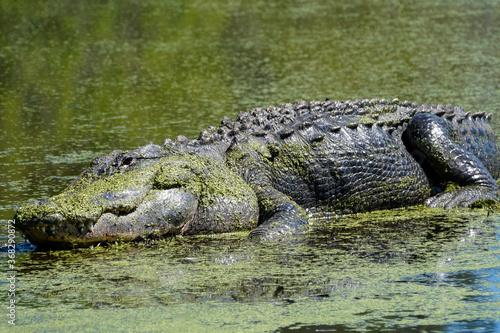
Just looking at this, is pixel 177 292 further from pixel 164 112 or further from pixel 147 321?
pixel 164 112

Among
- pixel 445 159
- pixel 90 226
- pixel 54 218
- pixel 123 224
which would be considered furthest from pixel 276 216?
pixel 445 159

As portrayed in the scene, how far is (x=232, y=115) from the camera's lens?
877 centimetres

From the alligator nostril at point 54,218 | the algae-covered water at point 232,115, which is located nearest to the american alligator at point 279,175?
the alligator nostril at point 54,218

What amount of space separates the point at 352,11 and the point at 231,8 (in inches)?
140

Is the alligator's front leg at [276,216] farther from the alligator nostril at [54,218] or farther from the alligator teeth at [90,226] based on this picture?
the alligator nostril at [54,218]

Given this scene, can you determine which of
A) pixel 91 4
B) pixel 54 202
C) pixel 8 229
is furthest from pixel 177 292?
pixel 91 4

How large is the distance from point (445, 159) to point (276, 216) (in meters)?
1.78

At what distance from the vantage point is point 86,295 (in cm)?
388

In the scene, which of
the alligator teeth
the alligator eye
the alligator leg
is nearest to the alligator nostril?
the alligator teeth

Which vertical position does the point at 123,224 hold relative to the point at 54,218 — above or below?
below

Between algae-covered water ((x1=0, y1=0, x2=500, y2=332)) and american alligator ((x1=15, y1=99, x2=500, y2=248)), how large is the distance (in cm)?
18

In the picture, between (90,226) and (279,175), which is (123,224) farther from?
(279,175)

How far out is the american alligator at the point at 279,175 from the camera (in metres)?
4.76

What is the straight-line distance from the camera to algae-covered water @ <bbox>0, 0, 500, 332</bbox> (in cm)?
359
